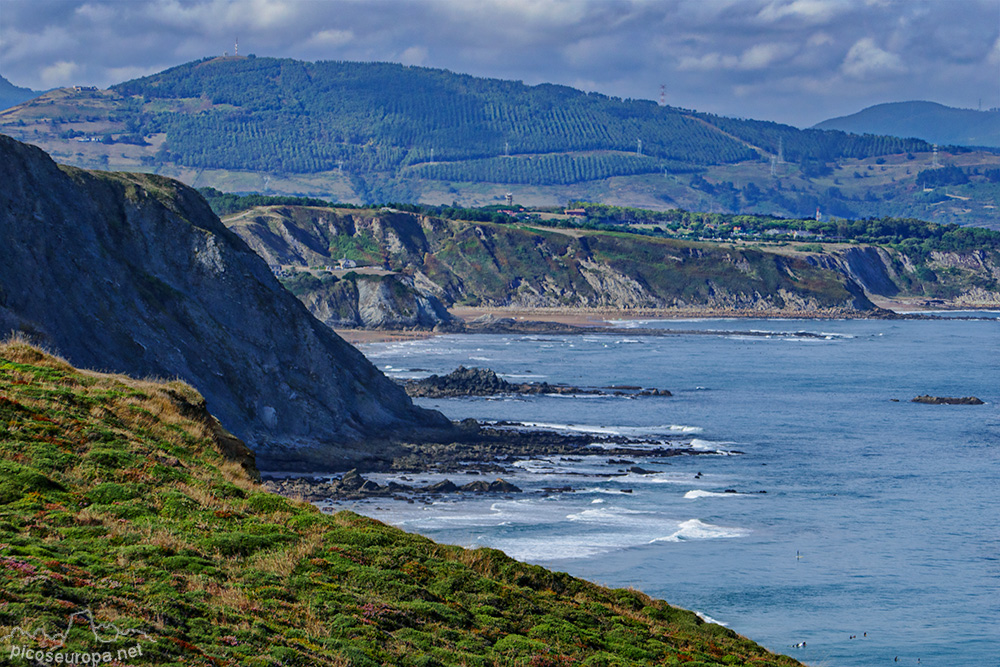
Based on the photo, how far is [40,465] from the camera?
18.5 m

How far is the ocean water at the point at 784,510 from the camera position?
1470 inches

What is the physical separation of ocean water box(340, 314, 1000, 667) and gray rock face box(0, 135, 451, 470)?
1048 centimetres

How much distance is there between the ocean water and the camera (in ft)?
123

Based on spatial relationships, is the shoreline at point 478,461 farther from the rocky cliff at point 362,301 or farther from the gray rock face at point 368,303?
the rocky cliff at point 362,301

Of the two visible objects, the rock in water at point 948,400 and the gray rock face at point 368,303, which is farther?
the gray rock face at point 368,303

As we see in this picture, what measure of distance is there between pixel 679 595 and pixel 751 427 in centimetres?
4560

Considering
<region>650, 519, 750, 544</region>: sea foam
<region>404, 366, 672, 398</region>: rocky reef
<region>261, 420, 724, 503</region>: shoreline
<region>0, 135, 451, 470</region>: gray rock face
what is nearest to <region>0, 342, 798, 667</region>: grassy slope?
<region>0, 135, 451, 470</region>: gray rock face

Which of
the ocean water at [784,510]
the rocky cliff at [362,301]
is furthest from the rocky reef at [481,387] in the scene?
the rocky cliff at [362,301]

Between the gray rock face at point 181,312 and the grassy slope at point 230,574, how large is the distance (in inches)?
922

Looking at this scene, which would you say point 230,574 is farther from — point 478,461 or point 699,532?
point 478,461

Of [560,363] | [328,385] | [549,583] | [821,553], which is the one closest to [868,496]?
[821,553]

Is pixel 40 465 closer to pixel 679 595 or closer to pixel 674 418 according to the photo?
pixel 679 595

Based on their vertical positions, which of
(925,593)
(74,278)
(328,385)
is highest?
(74,278)

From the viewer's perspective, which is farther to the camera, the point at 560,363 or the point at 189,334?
the point at 560,363
